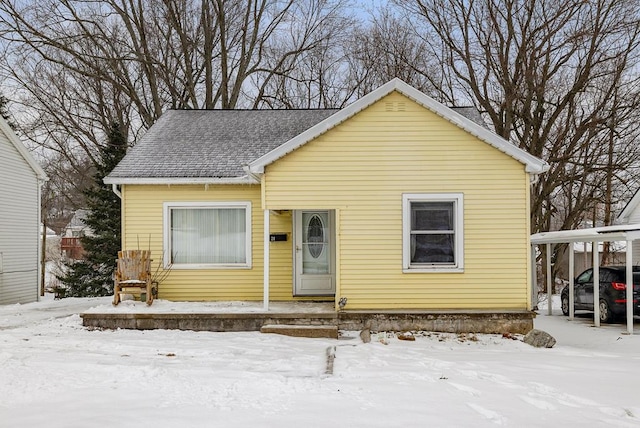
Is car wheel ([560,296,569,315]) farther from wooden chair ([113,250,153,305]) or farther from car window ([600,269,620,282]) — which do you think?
wooden chair ([113,250,153,305])

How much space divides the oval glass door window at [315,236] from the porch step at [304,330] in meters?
2.43

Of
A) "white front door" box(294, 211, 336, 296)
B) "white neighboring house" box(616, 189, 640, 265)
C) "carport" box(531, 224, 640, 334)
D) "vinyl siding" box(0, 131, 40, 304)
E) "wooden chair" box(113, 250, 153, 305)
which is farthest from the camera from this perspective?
"white neighboring house" box(616, 189, 640, 265)

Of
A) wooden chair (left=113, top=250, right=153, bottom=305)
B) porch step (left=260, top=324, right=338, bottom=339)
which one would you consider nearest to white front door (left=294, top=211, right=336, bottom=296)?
porch step (left=260, top=324, right=338, bottom=339)

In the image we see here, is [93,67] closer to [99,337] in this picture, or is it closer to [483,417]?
[99,337]

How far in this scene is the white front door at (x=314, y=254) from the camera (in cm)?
1189

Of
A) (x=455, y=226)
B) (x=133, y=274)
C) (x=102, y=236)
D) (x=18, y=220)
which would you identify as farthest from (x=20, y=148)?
(x=455, y=226)

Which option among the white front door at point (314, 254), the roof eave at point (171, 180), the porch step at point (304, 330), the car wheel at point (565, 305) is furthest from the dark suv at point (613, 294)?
the roof eave at point (171, 180)

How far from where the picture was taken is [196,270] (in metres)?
11.9

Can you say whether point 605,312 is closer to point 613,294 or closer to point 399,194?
point 613,294

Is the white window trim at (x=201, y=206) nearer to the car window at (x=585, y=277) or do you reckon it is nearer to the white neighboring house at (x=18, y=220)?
the white neighboring house at (x=18, y=220)

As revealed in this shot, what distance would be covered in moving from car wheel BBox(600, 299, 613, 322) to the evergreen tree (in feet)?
60.0

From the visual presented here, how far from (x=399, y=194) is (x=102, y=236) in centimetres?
1736

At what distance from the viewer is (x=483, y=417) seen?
5.20m

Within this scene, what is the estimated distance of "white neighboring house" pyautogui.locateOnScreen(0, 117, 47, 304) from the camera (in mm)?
16156
